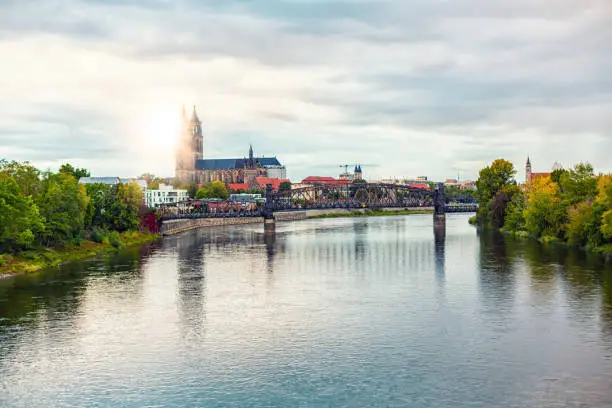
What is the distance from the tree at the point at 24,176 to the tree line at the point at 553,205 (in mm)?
53958

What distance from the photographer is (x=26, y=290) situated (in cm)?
4900

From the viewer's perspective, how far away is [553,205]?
257 ft

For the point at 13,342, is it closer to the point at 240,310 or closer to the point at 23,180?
the point at 240,310

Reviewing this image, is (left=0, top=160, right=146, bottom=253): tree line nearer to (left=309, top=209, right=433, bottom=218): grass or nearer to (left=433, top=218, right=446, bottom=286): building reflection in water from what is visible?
(left=433, top=218, right=446, bottom=286): building reflection in water

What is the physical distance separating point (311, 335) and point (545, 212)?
52.4 meters

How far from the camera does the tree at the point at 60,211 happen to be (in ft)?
221

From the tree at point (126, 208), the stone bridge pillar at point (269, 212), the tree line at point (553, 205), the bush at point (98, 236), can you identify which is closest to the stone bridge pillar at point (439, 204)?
the tree line at point (553, 205)

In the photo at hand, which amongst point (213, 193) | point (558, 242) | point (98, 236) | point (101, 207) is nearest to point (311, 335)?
point (98, 236)

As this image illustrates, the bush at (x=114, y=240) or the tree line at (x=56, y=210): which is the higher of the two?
the tree line at (x=56, y=210)

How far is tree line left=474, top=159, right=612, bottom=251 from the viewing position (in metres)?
64.6

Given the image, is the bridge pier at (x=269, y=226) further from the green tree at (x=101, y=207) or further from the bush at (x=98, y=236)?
the bush at (x=98, y=236)

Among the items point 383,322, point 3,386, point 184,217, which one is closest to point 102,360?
point 3,386

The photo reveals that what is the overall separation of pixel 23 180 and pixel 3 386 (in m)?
47.1

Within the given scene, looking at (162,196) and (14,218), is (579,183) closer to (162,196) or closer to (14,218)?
(14,218)
